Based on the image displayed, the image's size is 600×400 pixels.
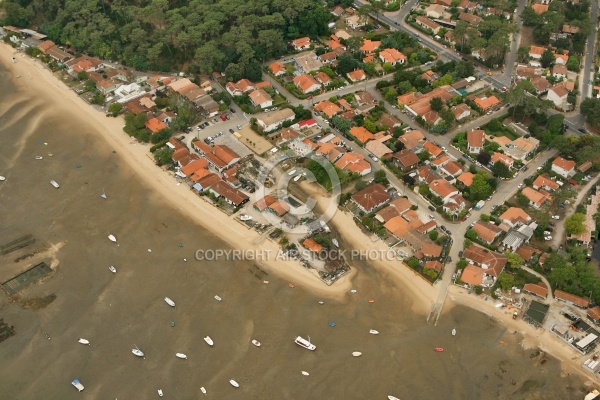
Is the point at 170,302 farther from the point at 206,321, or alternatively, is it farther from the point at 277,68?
the point at 277,68

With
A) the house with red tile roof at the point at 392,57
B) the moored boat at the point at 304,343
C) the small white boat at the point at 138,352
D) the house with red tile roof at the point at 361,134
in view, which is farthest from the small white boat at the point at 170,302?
the house with red tile roof at the point at 392,57

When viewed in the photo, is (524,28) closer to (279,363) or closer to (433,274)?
(433,274)

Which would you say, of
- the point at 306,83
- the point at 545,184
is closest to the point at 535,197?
the point at 545,184

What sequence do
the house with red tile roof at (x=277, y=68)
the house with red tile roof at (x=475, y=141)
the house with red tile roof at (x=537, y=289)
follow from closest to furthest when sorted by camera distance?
the house with red tile roof at (x=537, y=289) < the house with red tile roof at (x=475, y=141) < the house with red tile roof at (x=277, y=68)

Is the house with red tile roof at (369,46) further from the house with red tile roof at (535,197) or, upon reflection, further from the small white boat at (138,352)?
the small white boat at (138,352)

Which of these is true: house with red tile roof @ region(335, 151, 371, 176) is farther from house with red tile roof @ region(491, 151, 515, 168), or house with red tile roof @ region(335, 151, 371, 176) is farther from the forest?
the forest

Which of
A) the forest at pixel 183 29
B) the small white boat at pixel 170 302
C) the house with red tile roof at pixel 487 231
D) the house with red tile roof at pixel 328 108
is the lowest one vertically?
the small white boat at pixel 170 302
